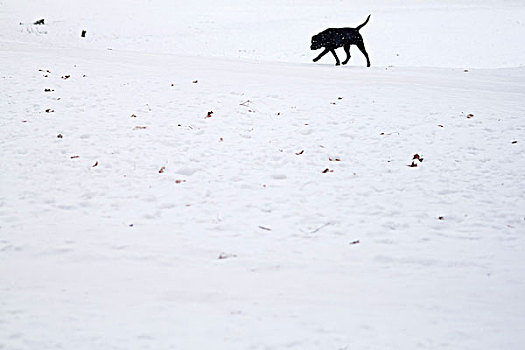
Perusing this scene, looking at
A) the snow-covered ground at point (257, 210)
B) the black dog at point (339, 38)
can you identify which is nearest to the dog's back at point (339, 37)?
the black dog at point (339, 38)

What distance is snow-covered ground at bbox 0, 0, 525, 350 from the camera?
3521mm

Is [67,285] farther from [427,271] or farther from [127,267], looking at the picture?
[427,271]

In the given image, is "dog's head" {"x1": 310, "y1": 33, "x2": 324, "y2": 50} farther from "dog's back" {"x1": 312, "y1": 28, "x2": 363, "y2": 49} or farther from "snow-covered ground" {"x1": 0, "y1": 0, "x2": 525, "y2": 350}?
"snow-covered ground" {"x1": 0, "y1": 0, "x2": 525, "y2": 350}

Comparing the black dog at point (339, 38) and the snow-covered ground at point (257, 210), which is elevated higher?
the black dog at point (339, 38)

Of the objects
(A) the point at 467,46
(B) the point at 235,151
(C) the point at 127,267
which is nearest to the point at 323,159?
(B) the point at 235,151

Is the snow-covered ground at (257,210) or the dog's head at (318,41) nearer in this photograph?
the snow-covered ground at (257,210)

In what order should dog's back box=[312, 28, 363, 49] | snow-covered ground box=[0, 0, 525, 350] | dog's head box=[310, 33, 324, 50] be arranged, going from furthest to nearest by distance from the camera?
1. dog's head box=[310, 33, 324, 50]
2. dog's back box=[312, 28, 363, 49]
3. snow-covered ground box=[0, 0, 525, 350]

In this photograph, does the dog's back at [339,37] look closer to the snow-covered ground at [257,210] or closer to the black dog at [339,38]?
the black dog at [339,38]

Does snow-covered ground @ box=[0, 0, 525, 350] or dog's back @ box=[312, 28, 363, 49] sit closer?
snow-covered ground @ box=[0, 0, 525, 350]

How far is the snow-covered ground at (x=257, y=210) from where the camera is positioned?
3521mm

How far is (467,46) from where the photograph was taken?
→ 22.9m

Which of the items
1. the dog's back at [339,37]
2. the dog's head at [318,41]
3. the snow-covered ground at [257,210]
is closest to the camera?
the snow-covered ground at [257,210]

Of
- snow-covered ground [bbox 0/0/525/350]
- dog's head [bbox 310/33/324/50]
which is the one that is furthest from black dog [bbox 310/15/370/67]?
snow-covered ground [bbox 0/0/525/350]

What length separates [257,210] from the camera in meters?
5.18
